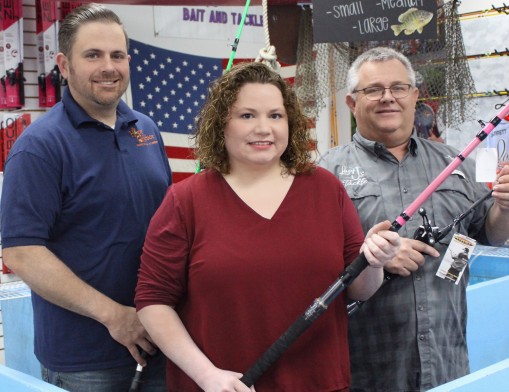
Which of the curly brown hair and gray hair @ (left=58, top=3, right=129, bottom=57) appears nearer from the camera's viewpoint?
the curly brown hair

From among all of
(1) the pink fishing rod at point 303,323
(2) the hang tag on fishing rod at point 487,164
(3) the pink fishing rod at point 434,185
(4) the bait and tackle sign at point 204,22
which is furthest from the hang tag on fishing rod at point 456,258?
(4) the bait and tackle sign at point 204,22

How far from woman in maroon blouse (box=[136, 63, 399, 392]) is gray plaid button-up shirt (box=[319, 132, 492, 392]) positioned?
16.7 inches

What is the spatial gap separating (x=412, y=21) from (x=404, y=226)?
0.95 metres

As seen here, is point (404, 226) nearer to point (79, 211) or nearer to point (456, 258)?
point (456, 258)

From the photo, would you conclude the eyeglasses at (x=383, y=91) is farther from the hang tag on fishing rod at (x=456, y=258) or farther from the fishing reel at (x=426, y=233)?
the hang tag on fishing rod at (x=456, y=258)

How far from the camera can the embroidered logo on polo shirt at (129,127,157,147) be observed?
2066mm

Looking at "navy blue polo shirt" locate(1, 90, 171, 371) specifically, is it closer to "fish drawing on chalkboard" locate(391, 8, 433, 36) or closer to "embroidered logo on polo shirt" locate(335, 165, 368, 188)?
"embroidered logo on polo shirt" locate(335, 165, 368, 188)

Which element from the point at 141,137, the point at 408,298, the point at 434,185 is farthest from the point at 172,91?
the point at 434,185

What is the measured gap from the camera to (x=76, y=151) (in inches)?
73.7

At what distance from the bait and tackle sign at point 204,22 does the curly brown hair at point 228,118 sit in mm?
3746

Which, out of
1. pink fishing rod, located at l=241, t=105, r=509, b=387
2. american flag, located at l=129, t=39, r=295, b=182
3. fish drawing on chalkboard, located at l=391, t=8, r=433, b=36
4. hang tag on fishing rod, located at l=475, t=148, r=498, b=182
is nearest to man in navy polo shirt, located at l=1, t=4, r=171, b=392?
pink fishing rod, located at l=241, t=105, r=509, b=387

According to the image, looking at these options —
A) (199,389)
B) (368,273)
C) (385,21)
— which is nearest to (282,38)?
(385,21)

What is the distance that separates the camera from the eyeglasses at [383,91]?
2.08 meters

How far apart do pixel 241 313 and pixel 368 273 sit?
363mm
